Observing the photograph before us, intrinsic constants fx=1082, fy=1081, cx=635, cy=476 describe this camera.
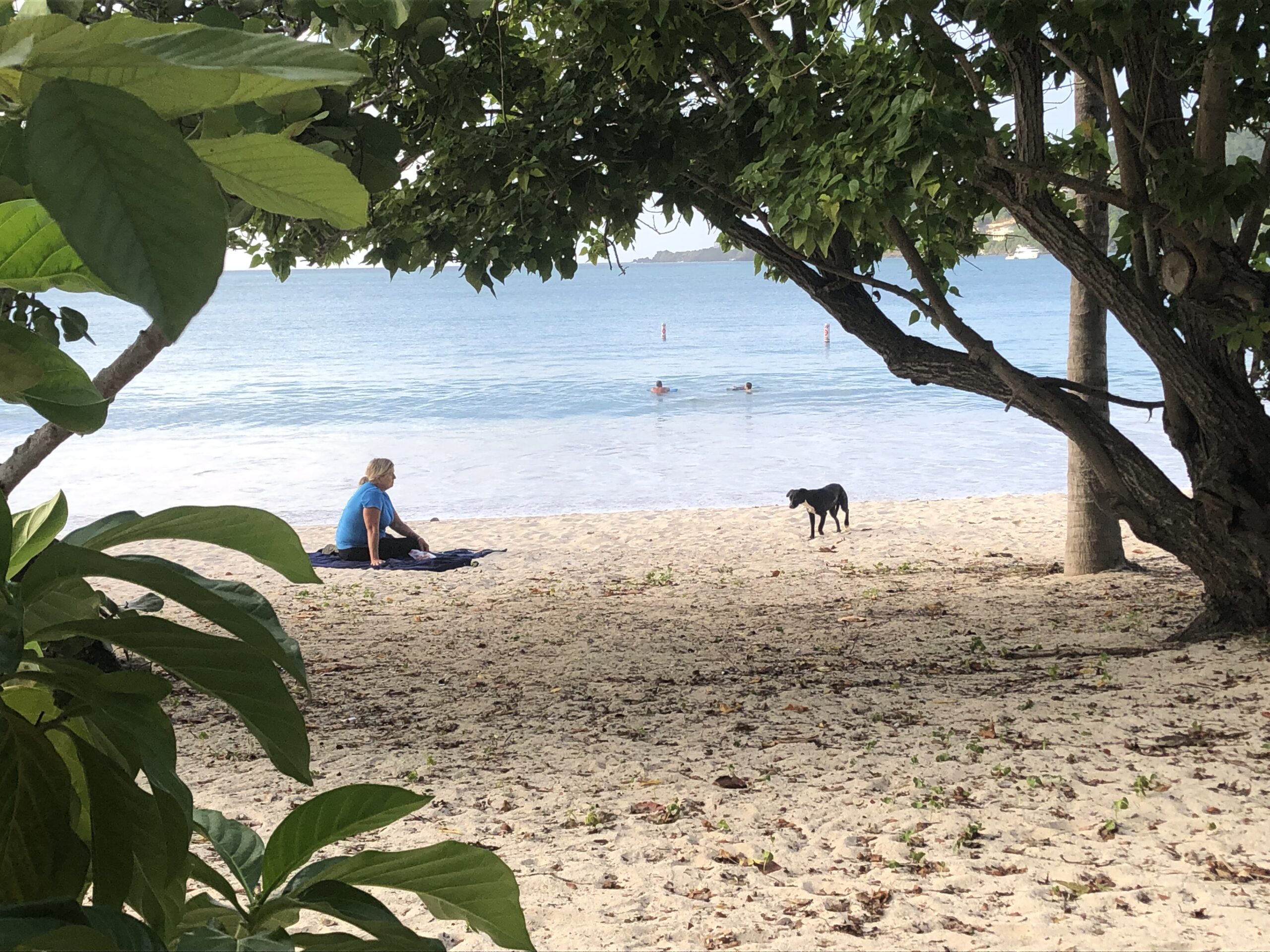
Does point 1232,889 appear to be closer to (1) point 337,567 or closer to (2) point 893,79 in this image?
(2) point 893,79

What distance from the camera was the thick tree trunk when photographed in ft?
25.1

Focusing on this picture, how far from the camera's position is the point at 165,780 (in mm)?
393

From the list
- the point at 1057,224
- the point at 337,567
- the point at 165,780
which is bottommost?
the point at 337,567

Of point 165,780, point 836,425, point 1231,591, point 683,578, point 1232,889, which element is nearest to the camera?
point 165,780

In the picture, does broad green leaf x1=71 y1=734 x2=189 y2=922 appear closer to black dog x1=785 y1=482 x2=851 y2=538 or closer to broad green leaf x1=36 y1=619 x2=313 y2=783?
broad green leaf x1=36 y1=619 x2=313 y2=783

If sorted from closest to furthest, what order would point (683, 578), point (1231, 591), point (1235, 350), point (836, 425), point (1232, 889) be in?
point (1232, 889)
point (1235, 350)
point (1231, 591)
point (683, 578)
point (836, 425)

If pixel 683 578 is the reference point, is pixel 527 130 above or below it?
above

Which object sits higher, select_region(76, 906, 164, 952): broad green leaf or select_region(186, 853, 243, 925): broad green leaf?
select_region(76, 906, 164, 952): broad green leaf

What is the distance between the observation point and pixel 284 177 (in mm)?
361

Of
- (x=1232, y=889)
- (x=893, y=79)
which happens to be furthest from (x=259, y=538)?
(x=893, y=79)

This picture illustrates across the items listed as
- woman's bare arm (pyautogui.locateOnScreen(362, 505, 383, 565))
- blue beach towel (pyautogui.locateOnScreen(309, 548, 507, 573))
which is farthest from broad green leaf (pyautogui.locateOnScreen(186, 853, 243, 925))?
woman's bare arm (pyautogui.locateOnScreen(362, 505, 383, 565))

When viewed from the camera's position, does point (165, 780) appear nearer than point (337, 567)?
Yes

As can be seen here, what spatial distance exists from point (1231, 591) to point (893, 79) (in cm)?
325

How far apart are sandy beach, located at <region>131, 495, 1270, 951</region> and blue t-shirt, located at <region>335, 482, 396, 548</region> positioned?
202 cm
